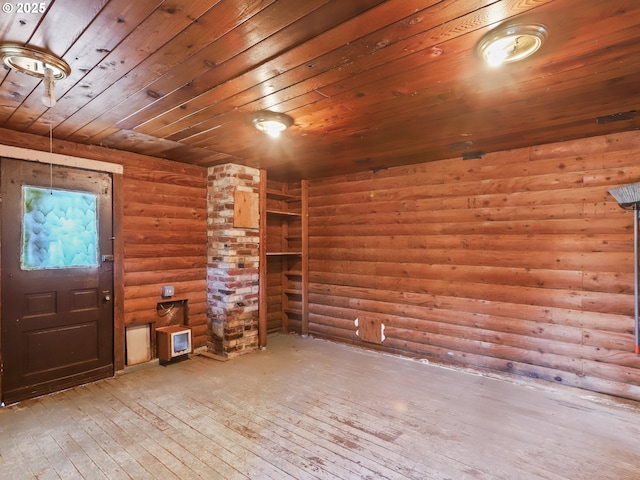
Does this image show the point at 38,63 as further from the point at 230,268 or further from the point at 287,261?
the point at 287,261

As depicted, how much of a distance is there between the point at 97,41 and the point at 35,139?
81.8 inches

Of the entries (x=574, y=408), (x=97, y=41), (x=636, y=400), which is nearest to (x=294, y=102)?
(x=97, y=41)

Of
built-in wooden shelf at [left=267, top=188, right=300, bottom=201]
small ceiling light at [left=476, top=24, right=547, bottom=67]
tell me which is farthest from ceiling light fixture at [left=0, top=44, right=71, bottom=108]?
built-in wooden shelf at [left=267, top=188, right=300, bottom=201]

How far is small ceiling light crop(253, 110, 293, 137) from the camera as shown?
257 centimetres

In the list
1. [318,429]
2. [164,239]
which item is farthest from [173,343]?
[318,429]

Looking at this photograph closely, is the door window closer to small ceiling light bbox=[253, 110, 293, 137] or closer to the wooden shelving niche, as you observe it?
small ceiling light bbox=[253, 110, 293, 137]

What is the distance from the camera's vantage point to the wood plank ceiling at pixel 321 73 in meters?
1.46

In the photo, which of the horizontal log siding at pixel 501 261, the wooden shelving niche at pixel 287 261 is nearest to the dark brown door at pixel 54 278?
the wooden shelving niche at pixel 287 261

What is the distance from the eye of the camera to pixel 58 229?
3209 millimetres

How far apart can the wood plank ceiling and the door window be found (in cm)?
57

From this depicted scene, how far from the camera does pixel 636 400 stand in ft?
9.68

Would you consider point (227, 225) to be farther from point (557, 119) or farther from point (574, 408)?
point (574, 408)

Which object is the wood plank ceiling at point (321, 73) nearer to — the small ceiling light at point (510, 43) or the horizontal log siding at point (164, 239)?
the small ceiling light at point (510, 43)

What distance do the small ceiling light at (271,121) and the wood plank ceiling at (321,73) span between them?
107mm
